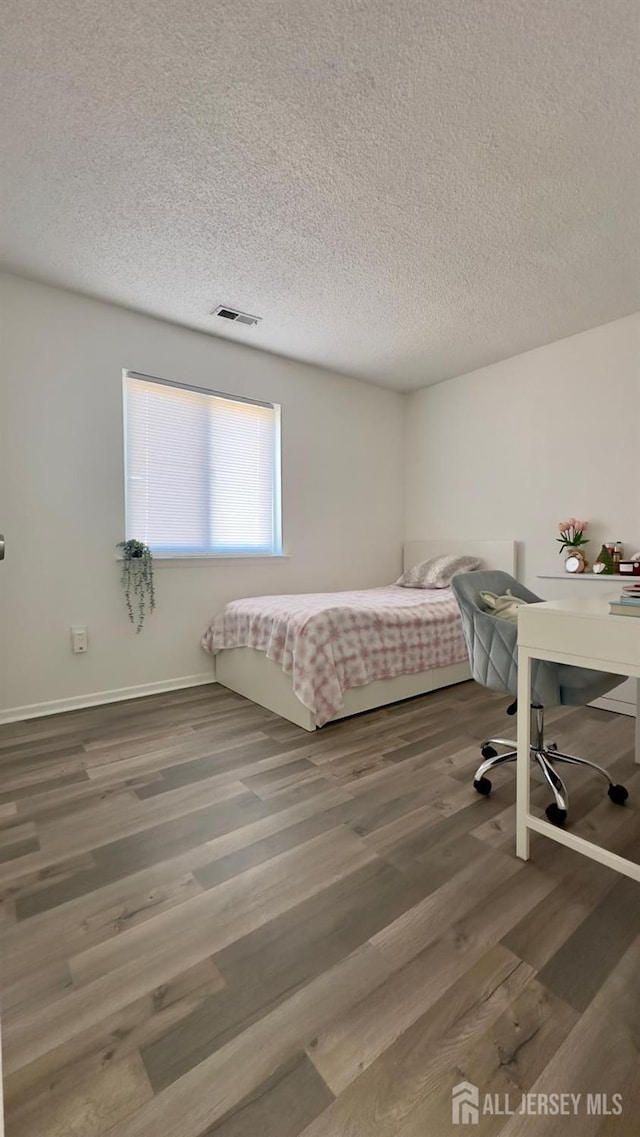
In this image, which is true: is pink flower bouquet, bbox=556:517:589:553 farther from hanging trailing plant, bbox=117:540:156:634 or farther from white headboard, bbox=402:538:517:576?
hanging trailing plant, bbox=117:540:156:634

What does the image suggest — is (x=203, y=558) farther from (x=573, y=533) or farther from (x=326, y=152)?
(x=573, y=533)

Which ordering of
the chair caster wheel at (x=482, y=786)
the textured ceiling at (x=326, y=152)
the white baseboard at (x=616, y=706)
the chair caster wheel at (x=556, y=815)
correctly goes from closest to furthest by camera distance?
the textured ceiling at (x=326, y=152), the chair caster wheel at (x=556, y=815), the chair caster wheel at (x=482, y=786), the white baseboard at (x=616, y=706)

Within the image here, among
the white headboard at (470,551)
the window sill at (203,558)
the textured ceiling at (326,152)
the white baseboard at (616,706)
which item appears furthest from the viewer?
the white headboard at (470,551)

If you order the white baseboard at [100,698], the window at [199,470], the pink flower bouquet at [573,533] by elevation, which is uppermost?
the window at [199,470]

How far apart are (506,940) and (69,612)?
106 inches

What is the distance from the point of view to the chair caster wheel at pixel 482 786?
1.78 metres

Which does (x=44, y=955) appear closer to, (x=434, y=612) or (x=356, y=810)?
(x=356, y=810)

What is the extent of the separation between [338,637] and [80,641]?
1.62 meters

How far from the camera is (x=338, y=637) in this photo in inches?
99.1

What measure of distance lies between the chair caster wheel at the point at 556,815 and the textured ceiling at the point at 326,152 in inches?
96.5

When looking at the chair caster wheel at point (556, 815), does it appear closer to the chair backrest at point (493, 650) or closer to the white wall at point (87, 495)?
the chair backrest at point (493, 650)

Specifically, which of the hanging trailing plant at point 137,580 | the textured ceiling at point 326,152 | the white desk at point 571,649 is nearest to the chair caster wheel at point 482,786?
the white desk at point 571,649

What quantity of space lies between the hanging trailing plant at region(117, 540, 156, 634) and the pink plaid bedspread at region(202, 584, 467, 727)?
0.49m

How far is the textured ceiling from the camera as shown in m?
1.35
